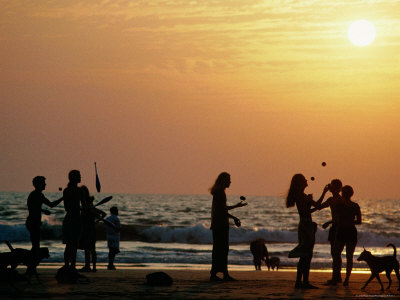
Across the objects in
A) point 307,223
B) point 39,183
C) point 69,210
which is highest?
point 39,183

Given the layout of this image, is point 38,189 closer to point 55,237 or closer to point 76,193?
point 76,193

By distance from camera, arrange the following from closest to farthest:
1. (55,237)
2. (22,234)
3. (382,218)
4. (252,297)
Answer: (252,297) < (55,237) < (22,234) < (382,218)

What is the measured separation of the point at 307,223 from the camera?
1264 cm

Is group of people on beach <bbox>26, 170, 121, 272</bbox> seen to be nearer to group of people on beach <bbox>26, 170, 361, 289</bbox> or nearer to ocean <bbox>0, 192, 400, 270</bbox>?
group of people on beach <bbox>26, 170, 361, 289</bbox>

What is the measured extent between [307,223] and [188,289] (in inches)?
83.5

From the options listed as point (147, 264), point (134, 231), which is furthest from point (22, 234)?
A: point (147, 264)


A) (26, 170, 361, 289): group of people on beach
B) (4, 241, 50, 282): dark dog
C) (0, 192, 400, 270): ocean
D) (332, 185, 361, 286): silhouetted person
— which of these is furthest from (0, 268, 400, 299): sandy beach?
(0, 192, 400, 270): ocean

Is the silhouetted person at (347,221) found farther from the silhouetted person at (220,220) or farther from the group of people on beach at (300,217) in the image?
the silhouetted person at (220,220)

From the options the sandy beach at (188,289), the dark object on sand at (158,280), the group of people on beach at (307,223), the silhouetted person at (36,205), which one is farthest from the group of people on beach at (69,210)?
A: the group of people on beach at (307,223)

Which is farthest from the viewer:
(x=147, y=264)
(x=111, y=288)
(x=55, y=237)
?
(x=55, y=237)

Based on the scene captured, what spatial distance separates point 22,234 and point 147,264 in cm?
2398

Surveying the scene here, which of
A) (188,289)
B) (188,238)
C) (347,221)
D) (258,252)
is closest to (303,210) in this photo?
(347,221)

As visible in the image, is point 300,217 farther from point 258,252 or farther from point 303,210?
point 258,252

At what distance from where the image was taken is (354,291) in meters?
12.7
